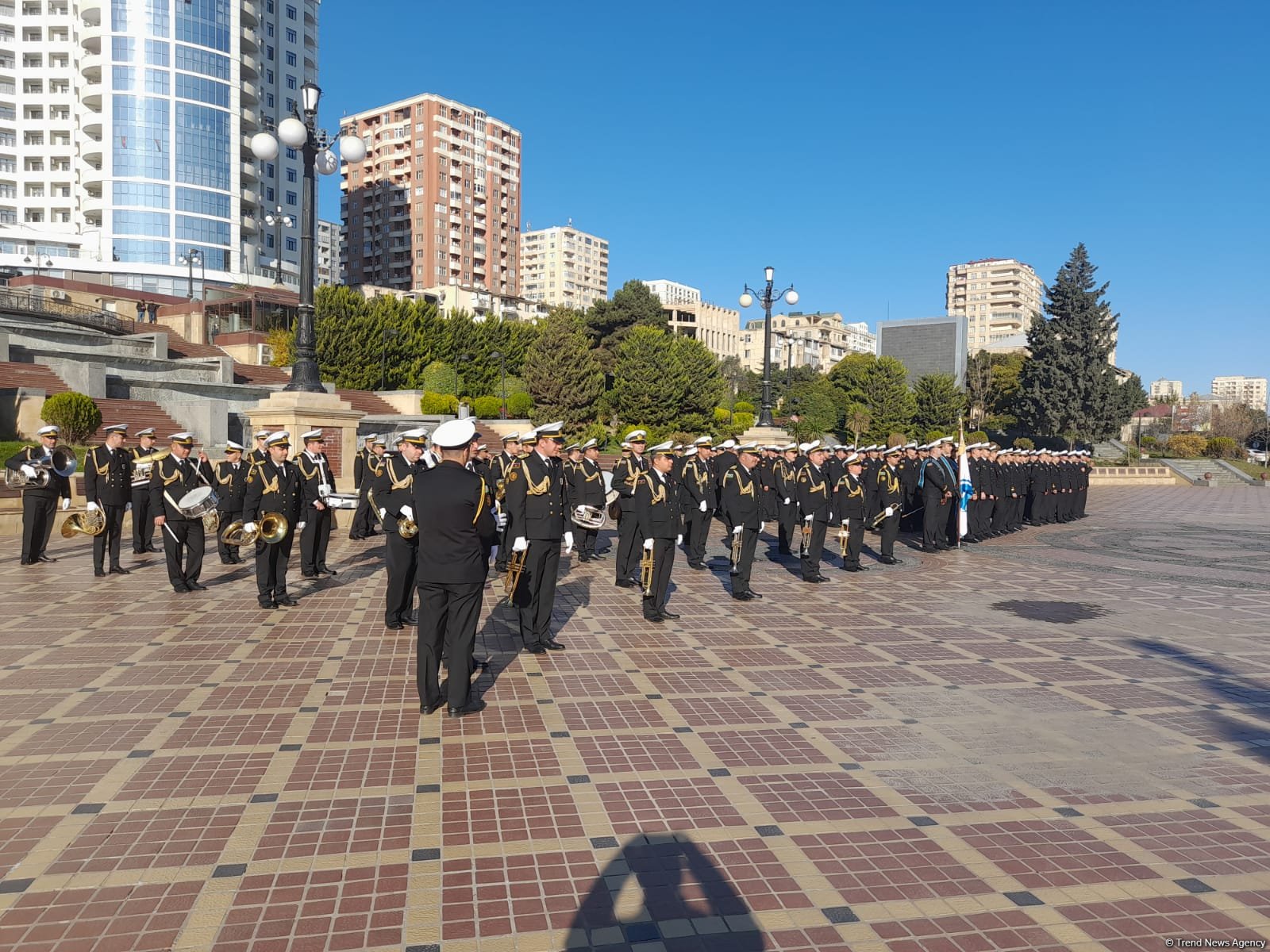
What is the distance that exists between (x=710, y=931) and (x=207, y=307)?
59105mm

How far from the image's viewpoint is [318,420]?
1562 cm

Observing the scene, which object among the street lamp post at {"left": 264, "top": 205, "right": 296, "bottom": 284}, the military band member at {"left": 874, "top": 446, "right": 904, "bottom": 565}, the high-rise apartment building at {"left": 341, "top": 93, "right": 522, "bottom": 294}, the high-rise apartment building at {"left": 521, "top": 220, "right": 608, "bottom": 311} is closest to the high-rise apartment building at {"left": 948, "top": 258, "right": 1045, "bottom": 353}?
the high-rise apartment building at {"left": 521, "top": 220, "right": 608, "bottom": 311}

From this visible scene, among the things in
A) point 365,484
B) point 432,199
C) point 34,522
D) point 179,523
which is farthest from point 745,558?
point 432,199

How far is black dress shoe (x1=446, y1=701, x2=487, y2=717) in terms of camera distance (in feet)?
20.7

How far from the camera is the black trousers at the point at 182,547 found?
10320 millimetres

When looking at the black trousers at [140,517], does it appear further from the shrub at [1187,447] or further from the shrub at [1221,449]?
the shrub at [1221,449]

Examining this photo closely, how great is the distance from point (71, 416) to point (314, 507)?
1487 cm

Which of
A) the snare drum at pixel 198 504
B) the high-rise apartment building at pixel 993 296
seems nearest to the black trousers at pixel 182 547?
the snare drum at pixel 198 504

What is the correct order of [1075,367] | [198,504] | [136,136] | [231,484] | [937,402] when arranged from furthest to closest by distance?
1. [136,136]
2. [937,402]
3. [1075,367]
4. [231,484]
5. [198,504]

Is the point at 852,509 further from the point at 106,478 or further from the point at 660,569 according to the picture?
the point at 106,478

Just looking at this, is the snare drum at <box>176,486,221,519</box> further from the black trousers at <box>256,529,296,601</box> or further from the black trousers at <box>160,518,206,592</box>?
the black trousers at <box>256,529,296,601</box>

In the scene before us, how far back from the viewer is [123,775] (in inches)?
201

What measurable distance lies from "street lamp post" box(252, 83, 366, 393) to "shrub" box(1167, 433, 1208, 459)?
6044 cm

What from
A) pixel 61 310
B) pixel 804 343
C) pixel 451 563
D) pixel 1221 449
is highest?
pixel 804 343
